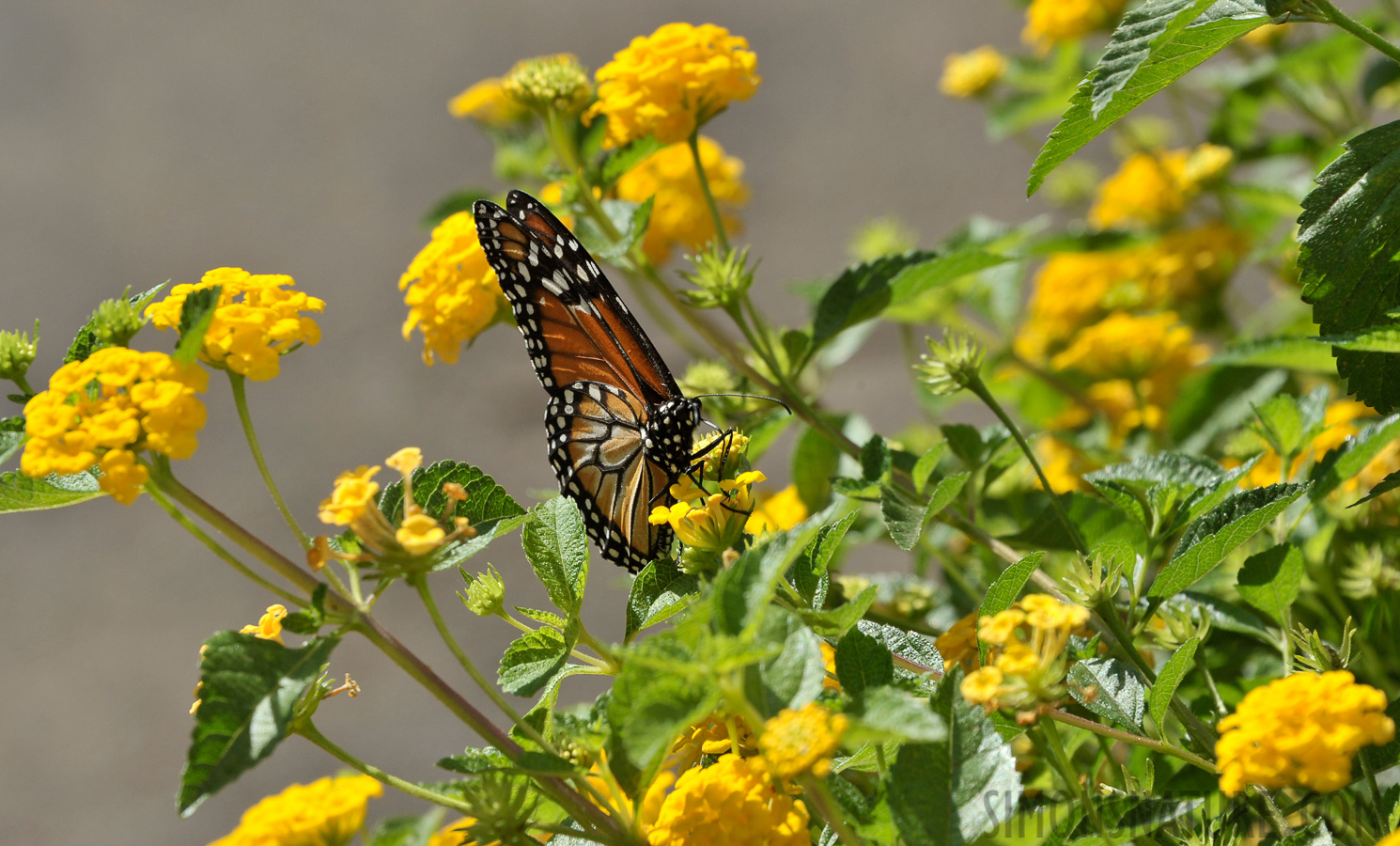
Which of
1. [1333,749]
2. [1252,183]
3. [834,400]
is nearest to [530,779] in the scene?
[1333,749]

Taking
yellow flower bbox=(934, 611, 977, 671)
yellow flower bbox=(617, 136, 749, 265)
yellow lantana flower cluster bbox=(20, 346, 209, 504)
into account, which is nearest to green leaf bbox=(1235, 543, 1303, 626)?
yellow flower bbox=(934, 611, 977, 671)

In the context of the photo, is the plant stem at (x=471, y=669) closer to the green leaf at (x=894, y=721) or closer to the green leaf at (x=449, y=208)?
the green leaf at (x=894, y=721)

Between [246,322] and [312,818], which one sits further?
[246,322]

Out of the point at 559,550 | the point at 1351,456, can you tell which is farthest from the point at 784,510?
the point at 1351,456

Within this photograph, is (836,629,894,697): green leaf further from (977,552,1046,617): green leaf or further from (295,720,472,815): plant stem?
(295,720,472,815): plant stem

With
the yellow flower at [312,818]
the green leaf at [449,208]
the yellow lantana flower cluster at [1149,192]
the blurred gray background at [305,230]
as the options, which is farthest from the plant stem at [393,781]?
the blurred gray background at [305,230]

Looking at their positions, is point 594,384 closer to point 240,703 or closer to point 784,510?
point 784,510
